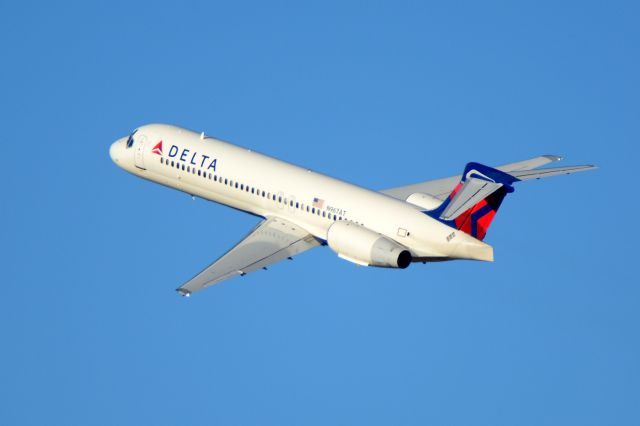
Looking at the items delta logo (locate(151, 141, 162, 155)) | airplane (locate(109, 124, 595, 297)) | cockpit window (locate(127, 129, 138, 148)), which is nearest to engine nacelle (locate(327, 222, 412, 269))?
airplane (locate(109, 124, 595, 297))

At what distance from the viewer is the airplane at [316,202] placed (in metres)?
78.0

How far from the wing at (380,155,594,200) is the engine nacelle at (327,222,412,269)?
7.67 meters

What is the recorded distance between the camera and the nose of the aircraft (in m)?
92.5

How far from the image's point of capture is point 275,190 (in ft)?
278

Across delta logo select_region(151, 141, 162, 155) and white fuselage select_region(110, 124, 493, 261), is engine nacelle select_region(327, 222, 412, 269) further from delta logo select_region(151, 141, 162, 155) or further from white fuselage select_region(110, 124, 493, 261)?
delta logo select_region(151, 141, 162, 155)

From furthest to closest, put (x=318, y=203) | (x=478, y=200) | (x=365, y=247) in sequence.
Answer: (x=318, y=203), (x=365, y=247), (x=478, y=200)

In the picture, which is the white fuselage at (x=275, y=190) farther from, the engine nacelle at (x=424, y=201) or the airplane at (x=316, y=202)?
the engine nacelle at (x=424, y=201)

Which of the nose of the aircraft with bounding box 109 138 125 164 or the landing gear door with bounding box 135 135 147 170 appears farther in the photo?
the nose of the aircraft with bounding box 109 138 125 164

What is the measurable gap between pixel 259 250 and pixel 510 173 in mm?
14369

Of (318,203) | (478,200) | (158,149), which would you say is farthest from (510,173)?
(158,149)

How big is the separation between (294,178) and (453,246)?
10.5 meters

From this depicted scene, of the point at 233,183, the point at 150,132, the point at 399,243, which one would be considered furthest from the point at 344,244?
the point at 150,132

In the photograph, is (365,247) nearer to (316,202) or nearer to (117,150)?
(316,202)

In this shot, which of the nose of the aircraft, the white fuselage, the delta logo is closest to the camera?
the white fuselage
